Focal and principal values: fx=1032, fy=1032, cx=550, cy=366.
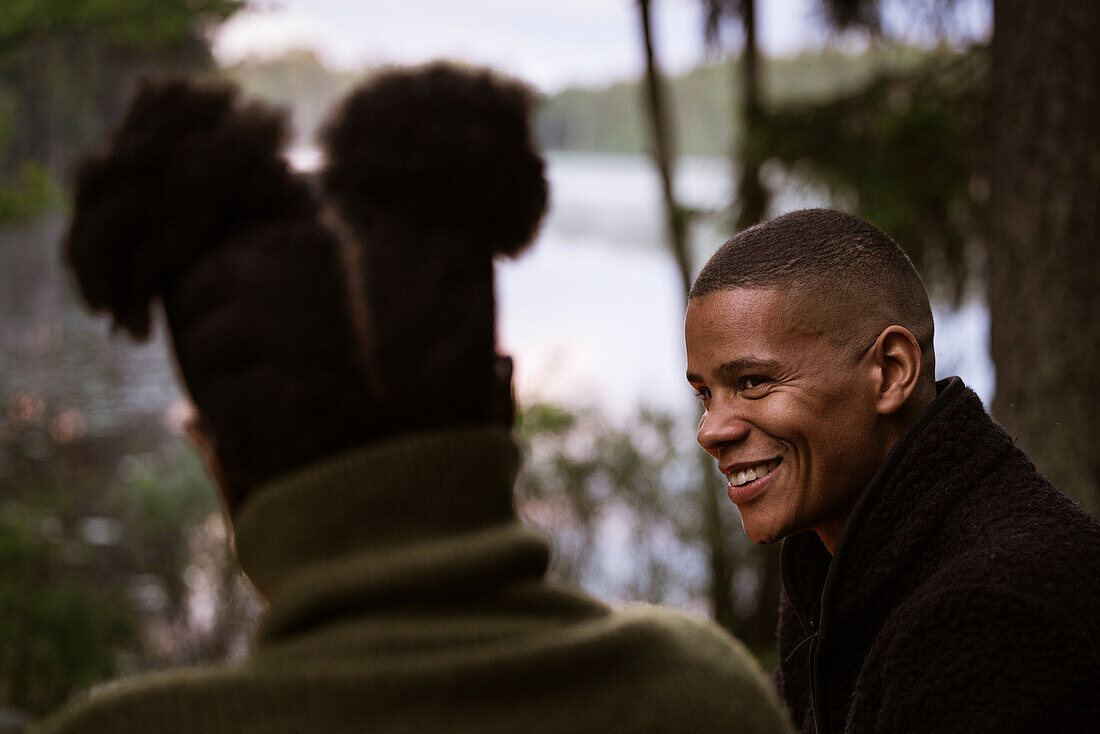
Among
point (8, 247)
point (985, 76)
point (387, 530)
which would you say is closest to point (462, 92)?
point (387, 530)

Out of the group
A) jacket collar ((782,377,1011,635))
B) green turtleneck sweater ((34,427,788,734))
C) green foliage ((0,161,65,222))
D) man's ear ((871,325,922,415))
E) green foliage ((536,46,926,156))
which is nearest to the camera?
green turtleneck sweater ((34,427,788,734))

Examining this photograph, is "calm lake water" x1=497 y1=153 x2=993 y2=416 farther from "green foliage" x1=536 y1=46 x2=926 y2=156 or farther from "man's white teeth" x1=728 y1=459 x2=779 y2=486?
"man's white teeth" x1=728 y1=459 x2=779 y2=486

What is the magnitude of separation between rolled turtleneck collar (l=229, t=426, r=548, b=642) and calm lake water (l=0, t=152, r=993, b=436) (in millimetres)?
8543

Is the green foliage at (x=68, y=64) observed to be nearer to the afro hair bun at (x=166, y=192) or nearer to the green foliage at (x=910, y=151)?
the green foliage at (x=910, y=151)

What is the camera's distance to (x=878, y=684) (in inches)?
63.8

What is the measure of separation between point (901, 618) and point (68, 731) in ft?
3.89

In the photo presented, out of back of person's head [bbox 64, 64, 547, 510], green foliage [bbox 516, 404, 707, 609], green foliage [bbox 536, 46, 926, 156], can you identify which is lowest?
green foliage [bbox 516, 404, 707, 609]

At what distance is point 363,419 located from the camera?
41.3 inches

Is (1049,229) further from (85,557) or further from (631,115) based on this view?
(631,115)

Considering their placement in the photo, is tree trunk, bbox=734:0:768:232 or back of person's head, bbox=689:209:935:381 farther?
tree trunk, bbox=734:0:768:232

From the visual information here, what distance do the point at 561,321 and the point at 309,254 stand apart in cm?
1298

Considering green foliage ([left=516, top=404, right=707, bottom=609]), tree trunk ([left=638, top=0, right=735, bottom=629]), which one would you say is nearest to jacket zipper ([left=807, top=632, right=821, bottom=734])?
tree trunk ([left=638, top=0, right=735, bottom=629])

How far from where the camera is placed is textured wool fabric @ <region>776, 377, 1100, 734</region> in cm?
147

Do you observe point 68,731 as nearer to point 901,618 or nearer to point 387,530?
point 387,530
